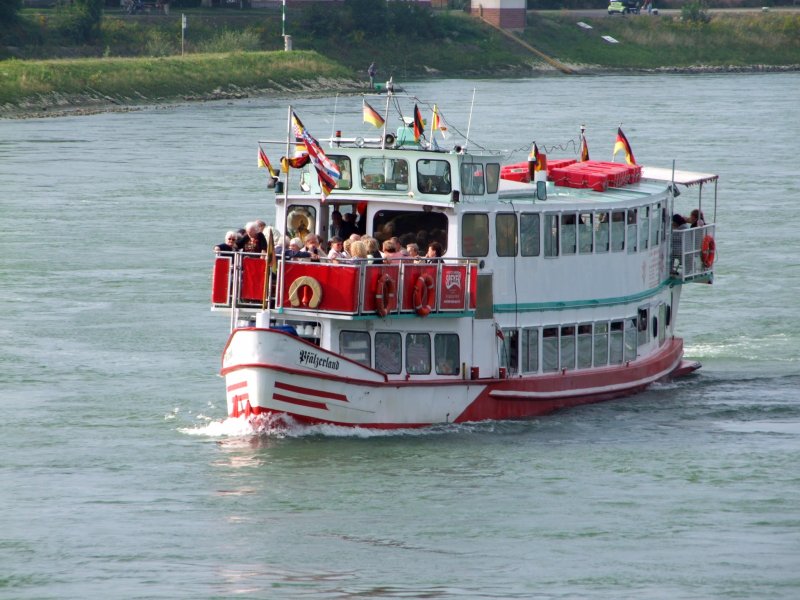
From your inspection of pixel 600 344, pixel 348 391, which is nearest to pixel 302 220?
pixel 348 391

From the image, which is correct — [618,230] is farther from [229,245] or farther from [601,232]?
[229,245]

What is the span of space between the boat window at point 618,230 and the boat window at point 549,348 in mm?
2094

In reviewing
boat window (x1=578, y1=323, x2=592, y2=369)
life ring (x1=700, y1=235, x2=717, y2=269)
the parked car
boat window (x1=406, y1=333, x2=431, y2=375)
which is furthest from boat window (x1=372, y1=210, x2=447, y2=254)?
the parked car

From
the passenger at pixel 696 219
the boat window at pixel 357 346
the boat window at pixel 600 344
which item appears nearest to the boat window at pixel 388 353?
the boat window at pixel 357 346

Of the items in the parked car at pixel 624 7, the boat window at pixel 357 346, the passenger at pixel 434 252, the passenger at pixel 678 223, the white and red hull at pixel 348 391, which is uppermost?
the parked car at pixel 624 7

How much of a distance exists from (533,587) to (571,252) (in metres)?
9.28

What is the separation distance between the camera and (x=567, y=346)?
28.9 m

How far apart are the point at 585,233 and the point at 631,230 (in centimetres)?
150

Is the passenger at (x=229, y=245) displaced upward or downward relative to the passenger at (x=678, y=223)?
upward

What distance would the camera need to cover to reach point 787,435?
2822 cm

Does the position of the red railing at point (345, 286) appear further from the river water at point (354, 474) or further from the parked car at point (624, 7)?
the parked car at point (624, 7)

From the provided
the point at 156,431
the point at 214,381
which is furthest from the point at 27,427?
the point at 214,381

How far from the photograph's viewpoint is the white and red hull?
1003 inches

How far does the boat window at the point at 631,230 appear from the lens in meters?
29.8
